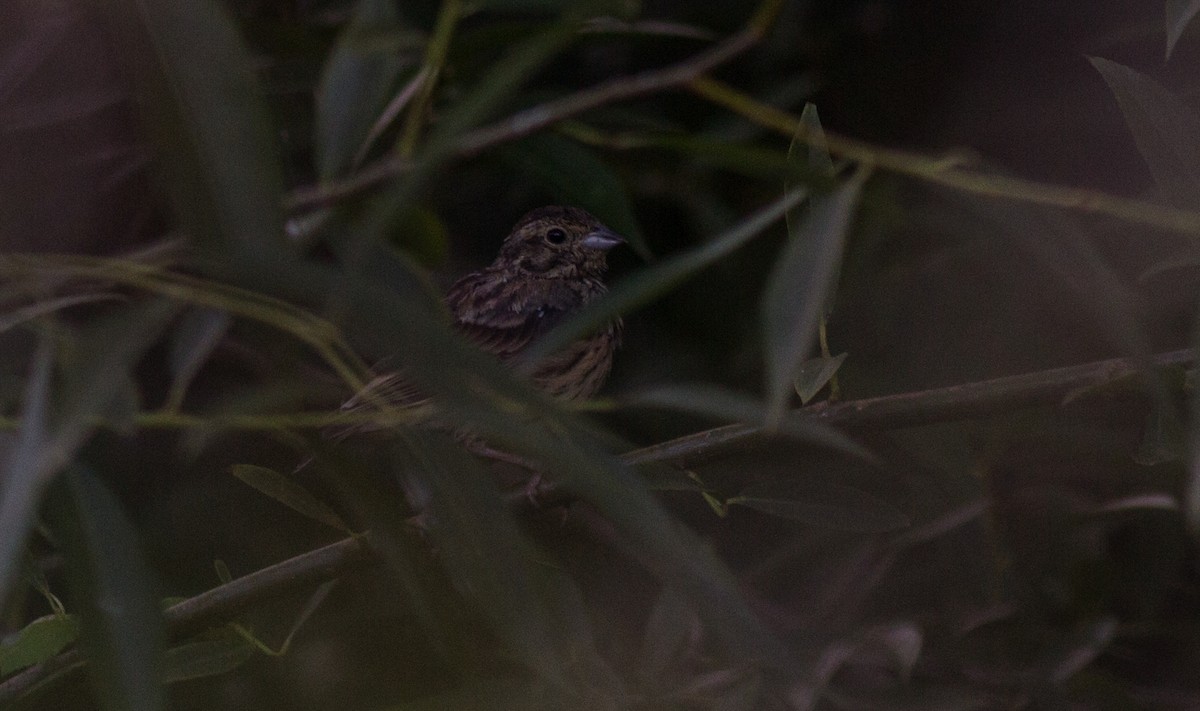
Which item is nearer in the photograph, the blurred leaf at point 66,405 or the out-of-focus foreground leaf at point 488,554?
the blurred leaf at point 66,405

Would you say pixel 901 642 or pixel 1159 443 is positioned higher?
pixel 1159 443

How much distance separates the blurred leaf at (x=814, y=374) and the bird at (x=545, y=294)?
3.69ft

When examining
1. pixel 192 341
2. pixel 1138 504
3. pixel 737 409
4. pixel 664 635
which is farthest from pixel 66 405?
pixel 1138 504

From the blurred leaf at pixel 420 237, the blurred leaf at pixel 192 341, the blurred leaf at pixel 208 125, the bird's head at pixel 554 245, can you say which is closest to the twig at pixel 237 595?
the blurred leaf at pixel 420 237

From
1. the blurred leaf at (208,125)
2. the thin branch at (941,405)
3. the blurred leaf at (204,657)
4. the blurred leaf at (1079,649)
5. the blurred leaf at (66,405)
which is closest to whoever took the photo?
the blurred leaf at (66,405)

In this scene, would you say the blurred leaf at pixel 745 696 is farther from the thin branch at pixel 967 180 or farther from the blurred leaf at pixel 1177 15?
the blurred leaf at pixel 1177 15

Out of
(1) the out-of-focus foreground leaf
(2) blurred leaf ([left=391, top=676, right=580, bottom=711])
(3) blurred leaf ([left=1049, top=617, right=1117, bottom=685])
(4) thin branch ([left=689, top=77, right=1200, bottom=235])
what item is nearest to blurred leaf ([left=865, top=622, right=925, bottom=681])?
(3) blurred leaf ([left=1049, top=617, right=1117, bottom=685])

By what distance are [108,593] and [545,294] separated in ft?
5.81

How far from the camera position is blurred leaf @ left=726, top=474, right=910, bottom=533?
1.60m

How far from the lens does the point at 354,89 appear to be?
122 cm

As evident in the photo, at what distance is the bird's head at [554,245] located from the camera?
2.82m

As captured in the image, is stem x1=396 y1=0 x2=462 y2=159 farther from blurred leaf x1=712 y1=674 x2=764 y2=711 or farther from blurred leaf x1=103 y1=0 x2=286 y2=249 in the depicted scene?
blurred leaf x1=712 y1=674 x2=764 y2=711

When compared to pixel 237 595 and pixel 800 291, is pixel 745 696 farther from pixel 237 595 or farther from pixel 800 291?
pixel 800 291

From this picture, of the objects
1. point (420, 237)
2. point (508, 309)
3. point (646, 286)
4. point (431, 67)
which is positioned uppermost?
point (431, 67)
